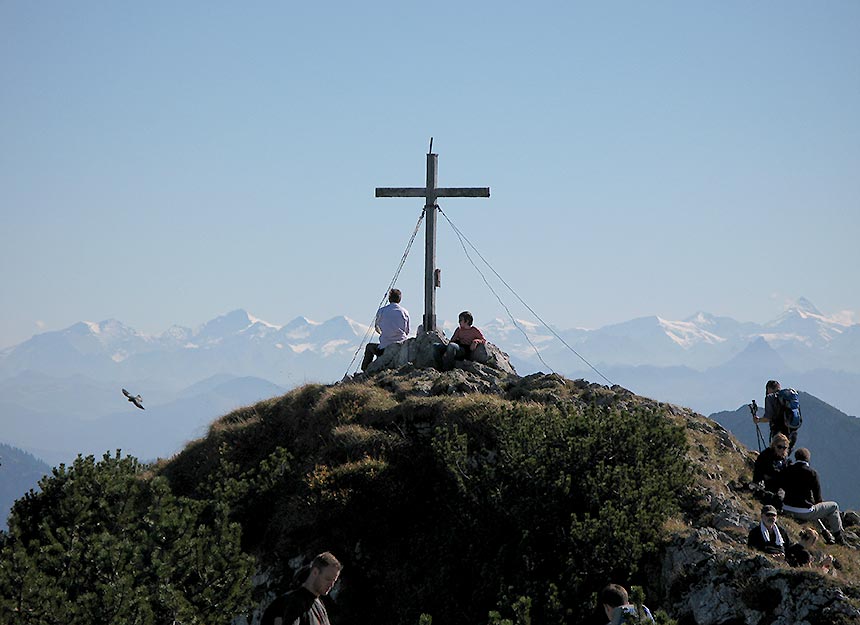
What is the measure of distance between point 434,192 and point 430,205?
42cm

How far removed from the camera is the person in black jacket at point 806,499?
60.6ft

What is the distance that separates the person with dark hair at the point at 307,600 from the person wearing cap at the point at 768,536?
8.86 meters

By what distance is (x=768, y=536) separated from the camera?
16406 mm

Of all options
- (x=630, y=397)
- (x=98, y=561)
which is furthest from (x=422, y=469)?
(x=98, y=561)

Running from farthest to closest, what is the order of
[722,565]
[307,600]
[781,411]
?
[781,411], [722,565], [307,600]

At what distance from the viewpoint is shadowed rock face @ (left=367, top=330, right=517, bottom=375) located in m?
27.5

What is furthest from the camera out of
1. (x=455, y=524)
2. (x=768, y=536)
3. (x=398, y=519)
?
(x=398, y=519)

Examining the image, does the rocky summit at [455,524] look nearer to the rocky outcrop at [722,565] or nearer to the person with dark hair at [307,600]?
the rocky outcrop at [722,565]

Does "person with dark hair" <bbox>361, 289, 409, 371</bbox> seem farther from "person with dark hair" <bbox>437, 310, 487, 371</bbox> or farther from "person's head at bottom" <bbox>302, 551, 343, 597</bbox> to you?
"person's head at bottom" <bbox>302, 551, 343, 597</bbox>

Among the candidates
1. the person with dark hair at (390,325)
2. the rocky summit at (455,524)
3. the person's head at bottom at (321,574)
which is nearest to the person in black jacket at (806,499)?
the rocky summit at (455,524)

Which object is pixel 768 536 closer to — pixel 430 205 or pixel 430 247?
pixel 430 247

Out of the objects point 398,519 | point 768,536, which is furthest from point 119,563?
point 768,536

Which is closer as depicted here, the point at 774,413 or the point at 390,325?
the point at 774,413

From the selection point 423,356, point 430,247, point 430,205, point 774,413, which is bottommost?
point 774,413
